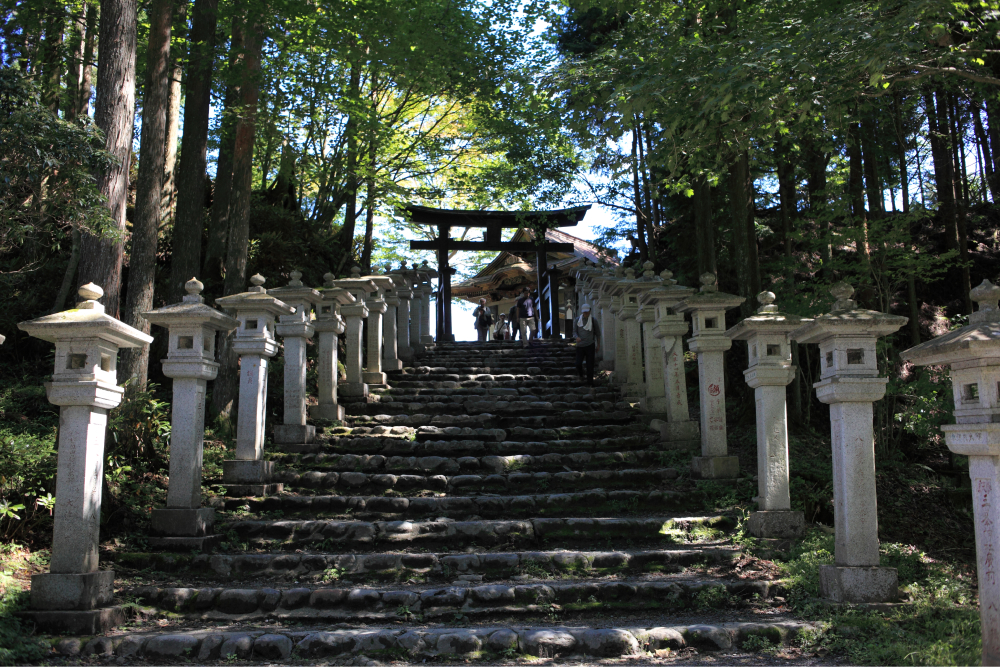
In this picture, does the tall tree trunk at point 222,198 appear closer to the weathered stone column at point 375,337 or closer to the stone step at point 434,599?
the weathered stone column at point 375,337

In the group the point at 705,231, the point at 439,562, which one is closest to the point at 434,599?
the point at 439,562

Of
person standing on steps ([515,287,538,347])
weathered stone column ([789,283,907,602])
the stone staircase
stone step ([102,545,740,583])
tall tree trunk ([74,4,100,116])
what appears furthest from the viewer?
person standing on steps ([515,287,538,347])

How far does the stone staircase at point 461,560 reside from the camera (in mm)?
5445

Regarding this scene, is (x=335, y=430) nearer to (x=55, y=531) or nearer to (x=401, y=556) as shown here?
(x=401, y=556)

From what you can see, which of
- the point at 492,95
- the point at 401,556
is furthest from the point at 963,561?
the point at 492,95

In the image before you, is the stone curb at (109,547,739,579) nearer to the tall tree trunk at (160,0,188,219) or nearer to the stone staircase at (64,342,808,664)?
the stone staircase at (64,342,808,664)

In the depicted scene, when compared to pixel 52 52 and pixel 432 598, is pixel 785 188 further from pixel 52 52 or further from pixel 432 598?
pixel 52 52

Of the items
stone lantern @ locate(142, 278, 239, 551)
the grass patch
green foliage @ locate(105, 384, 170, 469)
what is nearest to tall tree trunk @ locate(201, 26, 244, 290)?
green foliage @ locate(105, 384, 170, 469)

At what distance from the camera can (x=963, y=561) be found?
7.85 meters

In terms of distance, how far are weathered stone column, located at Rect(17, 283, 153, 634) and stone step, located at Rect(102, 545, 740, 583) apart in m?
0.97

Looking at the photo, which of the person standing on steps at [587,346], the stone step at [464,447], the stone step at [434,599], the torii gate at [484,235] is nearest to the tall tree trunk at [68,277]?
the stone step at [464,447]

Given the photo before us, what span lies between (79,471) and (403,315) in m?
9.75

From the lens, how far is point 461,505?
27.1ft

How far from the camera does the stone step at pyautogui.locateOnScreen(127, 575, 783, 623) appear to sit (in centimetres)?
612
